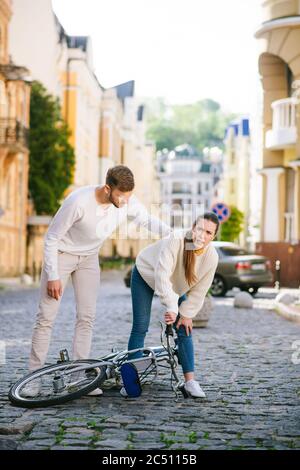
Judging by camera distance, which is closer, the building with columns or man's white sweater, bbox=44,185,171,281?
man's white sweater, bbox=44,185,171,281

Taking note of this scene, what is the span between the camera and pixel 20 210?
4012cm

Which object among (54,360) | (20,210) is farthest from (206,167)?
(54,360)

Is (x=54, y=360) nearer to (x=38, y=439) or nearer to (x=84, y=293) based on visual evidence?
(x=84, y=293)

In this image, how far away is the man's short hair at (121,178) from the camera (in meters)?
6.86

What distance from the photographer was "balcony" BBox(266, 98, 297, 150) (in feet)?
105

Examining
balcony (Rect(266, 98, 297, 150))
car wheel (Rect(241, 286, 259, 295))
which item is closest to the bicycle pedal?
car wheel (Rect(241, 286, 259, 295))

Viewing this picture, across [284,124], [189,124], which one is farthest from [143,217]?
[189,124]

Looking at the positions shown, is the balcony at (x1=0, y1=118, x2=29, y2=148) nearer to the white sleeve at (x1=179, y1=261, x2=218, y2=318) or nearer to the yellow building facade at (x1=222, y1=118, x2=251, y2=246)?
the white sleeve at (x1=179, y1=261, x2=218, y2=318)

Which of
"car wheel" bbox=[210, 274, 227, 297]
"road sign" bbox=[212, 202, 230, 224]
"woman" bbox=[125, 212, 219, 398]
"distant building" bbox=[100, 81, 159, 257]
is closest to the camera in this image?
"woman" bbox=[125, 212, 219, 398]

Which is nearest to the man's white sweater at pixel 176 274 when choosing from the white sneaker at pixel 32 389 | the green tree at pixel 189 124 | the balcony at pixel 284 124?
the white sneaker at pixel 32 389

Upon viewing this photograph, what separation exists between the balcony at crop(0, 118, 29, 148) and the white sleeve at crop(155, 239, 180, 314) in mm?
30530

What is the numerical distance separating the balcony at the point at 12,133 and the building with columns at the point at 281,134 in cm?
977

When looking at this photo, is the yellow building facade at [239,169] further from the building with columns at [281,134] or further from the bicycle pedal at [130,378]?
the bicycle pedal at [130,378]

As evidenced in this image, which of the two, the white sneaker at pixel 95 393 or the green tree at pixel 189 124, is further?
the green tree at pixel 189 124
